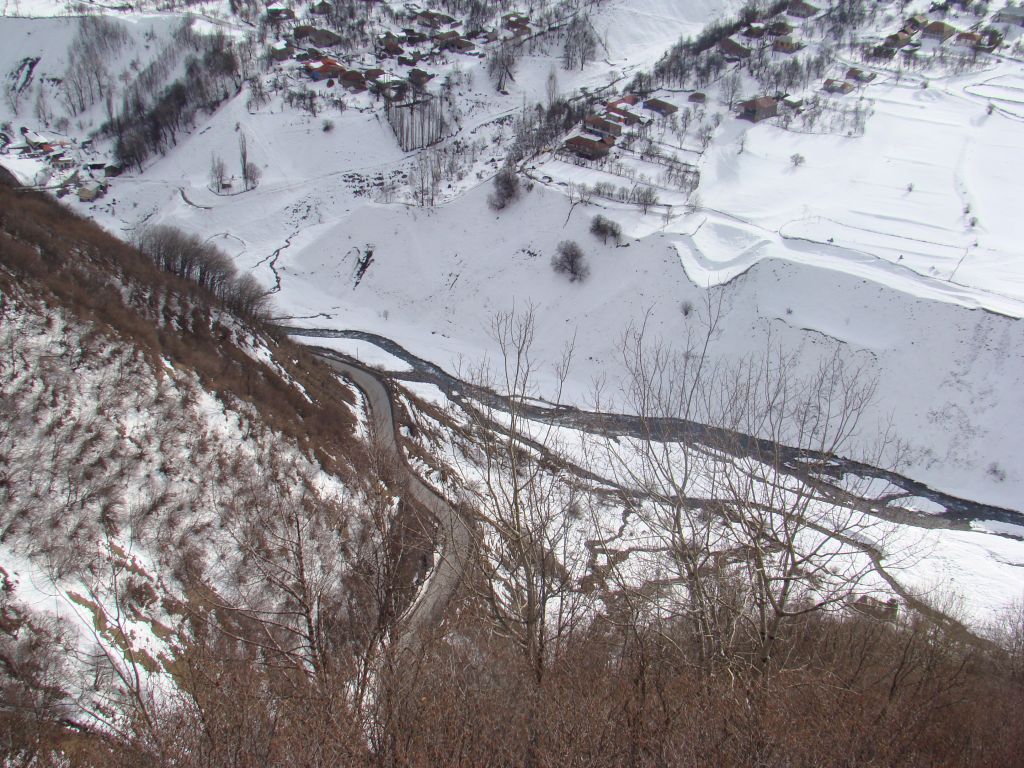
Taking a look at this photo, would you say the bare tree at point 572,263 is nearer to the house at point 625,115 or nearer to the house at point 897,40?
the house at point 625,115

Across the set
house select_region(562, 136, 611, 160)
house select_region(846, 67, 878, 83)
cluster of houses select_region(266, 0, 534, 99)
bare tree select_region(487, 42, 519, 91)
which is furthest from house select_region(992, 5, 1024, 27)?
house select_region(562, 136, 611, 160)

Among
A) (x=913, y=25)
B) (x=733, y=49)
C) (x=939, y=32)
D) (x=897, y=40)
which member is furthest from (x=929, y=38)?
(x=733, y=49)

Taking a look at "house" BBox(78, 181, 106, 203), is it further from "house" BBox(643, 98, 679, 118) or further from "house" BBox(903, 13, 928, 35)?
"house" BBox(903, 13, 928, 35)

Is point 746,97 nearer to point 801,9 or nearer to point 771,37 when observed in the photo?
point 771,37

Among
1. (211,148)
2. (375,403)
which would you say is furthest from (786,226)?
(211,148)

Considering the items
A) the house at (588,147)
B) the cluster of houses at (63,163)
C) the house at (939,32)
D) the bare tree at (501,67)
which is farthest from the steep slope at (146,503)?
the house at (939,32)

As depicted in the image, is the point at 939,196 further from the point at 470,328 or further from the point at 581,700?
the point at 581,700
